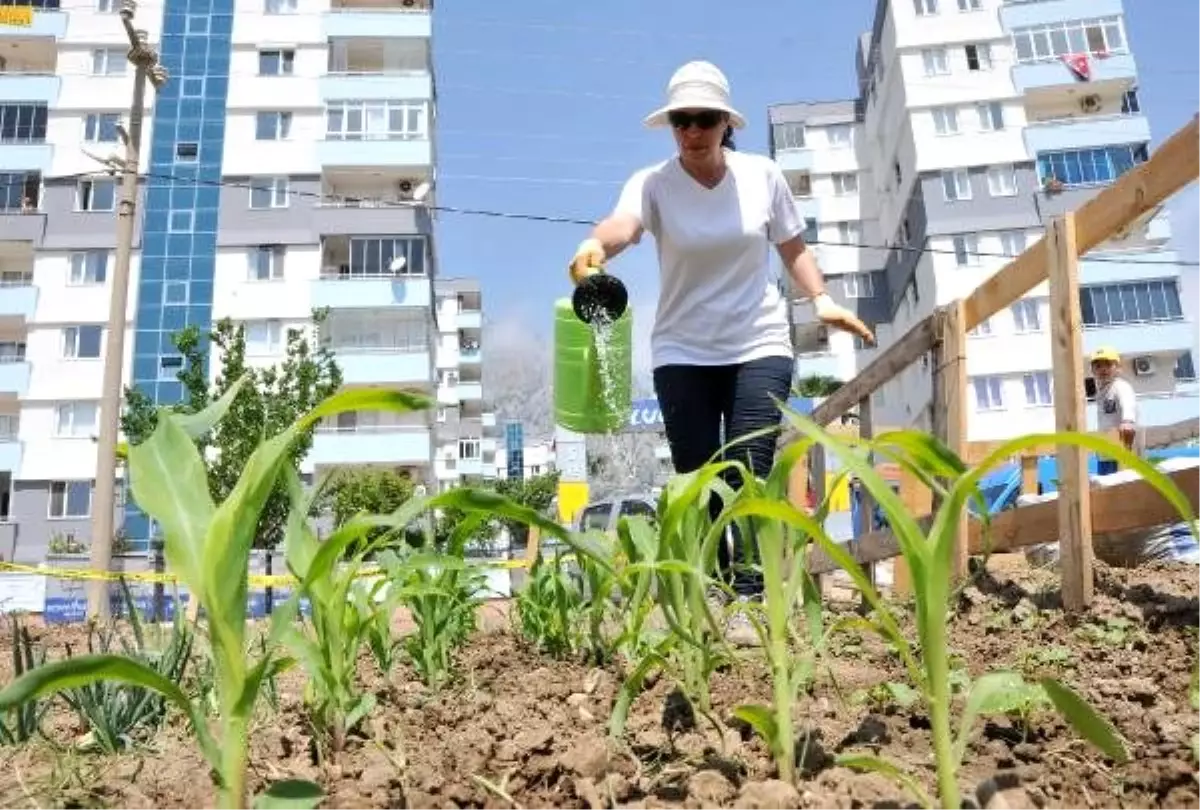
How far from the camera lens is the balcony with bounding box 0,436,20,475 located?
1178 inches

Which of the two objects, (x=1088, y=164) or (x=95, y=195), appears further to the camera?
(x=1088, y=164)

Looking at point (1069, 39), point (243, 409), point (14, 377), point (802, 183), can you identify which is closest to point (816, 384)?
point (802, 183)

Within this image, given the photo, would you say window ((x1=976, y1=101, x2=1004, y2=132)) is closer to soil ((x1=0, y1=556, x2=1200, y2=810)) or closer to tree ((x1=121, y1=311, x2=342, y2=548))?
tree ((x1=121, y1=311, x2=342, y2=548))

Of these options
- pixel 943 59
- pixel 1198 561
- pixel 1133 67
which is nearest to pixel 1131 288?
pixel 1133 67


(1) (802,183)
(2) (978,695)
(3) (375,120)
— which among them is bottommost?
(2) (978,695)

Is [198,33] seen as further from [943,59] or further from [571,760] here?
[571,760]

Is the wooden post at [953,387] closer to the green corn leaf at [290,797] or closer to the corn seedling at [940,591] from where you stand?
the corn seedling at [940,591]

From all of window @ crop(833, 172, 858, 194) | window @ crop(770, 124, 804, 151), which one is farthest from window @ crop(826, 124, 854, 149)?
window @ crop(833, 172, 858, 194)

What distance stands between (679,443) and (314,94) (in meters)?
32.9

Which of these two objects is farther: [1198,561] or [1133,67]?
[1133,67]

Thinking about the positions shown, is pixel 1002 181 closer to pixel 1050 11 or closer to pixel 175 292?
pixel 1050 11

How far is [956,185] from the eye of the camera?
35125 millimetres

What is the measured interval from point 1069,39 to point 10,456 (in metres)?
36.5

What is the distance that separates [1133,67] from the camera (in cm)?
3312
